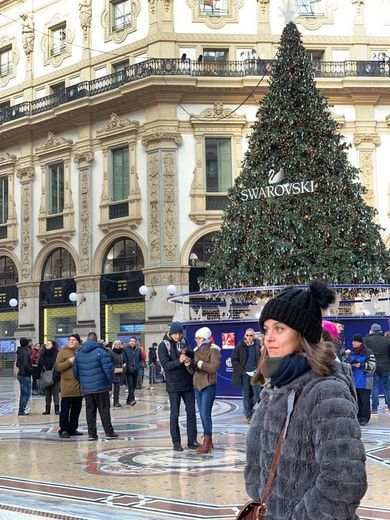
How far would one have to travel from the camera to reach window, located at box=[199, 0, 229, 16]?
107 ft

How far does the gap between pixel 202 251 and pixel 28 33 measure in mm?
15686

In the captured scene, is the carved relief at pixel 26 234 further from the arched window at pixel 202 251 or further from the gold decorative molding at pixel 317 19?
the gold decorative molding at pixel 317 19

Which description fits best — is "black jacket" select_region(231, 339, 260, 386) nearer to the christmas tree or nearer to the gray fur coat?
the christmas tree

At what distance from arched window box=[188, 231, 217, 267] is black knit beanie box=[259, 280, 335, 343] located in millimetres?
27928

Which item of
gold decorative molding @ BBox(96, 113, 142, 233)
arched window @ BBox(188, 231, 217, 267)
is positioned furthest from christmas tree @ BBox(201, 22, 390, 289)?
gold decorative molding @ BBox(96, 113, 142, 233)

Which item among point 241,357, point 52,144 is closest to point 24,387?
point 241,357

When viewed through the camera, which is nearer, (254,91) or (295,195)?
(295,195)

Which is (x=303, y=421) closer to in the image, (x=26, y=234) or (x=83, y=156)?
(x=83, y=156)

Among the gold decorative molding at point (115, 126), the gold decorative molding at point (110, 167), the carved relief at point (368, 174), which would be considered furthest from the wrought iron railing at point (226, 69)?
the carved relief at point (368, 174)

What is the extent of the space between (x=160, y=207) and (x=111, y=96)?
5736mm

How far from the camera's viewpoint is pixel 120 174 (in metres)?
33.1

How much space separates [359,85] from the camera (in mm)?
31297

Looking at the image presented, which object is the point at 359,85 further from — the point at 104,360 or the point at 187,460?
the point at 187,460

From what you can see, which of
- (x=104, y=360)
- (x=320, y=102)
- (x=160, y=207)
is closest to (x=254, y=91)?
(x=160, y=207)
